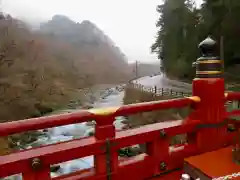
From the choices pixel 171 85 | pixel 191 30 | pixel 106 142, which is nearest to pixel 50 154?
pixel 106 142

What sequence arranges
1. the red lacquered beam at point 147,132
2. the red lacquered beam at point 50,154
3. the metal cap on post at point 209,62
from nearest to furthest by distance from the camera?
the red lacquered beam at point 50,154, the red lacquered beam at point 147,132, the metal cap on post at point 209,62

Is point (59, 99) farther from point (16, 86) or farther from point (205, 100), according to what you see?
point (205, 100)

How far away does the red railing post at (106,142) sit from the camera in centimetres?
239

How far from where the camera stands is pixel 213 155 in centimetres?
285

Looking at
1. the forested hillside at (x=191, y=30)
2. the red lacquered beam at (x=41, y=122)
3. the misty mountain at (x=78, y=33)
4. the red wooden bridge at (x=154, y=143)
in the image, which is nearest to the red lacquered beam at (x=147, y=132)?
the red wooden bridge at (x=154, y=143)

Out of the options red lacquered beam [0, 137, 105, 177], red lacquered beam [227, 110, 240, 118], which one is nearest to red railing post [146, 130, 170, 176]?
red lacquered beam [0, 137, 105, 177]

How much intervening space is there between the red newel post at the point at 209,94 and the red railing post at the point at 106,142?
1262 mm

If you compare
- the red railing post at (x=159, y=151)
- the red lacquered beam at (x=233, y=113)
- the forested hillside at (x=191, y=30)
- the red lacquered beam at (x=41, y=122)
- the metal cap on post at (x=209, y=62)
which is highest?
the forested hillside at (x=191, y=30)

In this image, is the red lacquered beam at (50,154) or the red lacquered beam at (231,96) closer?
the red lacquered beam at (50,154)

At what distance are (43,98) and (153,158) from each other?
31.0 m

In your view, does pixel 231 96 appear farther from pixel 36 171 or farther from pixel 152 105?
pixel 36 171

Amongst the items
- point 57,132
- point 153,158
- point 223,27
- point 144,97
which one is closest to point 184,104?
point 153,158

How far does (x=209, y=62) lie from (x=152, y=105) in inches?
35.2

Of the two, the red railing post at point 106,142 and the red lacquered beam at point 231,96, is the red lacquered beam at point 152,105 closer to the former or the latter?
the red railing post at point 106,142
